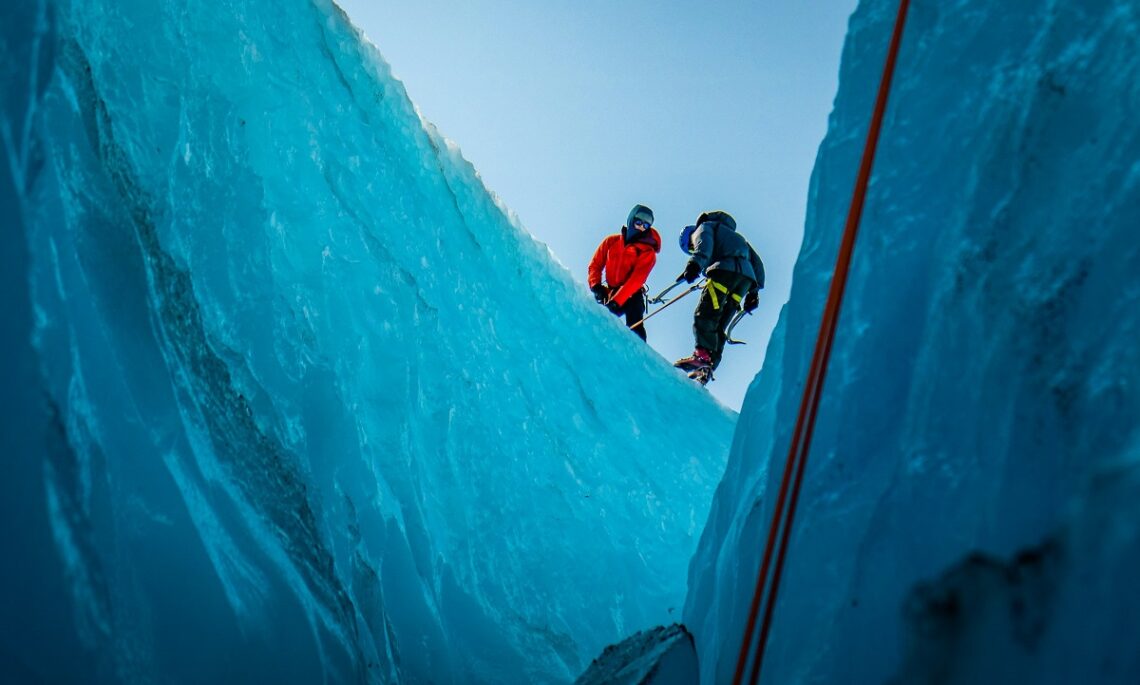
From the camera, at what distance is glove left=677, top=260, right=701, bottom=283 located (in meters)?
5.44

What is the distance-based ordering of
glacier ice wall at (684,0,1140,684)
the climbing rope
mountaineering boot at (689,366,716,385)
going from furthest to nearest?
1. mountaineering boot at (689,366,716,385)
2. the climbing rope
3. glacier ice wall at (684,0,1140,684)

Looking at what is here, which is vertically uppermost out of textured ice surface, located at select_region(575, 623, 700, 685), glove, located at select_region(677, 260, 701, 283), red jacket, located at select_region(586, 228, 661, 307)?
red jacket, located at select_region(586, 228, 661, 307)

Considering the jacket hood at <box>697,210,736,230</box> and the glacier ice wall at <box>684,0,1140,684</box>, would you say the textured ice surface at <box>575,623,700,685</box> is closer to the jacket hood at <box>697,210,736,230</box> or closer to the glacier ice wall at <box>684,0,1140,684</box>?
the glacier ice wall at <box>684,0,1140,684</box>

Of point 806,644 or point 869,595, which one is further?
point 806,644

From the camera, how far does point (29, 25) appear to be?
6.08ft

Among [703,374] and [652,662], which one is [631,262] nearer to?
[703,374]

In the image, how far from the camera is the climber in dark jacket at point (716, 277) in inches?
210

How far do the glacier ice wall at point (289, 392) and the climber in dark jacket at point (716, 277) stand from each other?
979 mm

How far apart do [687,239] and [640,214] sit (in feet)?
2.11

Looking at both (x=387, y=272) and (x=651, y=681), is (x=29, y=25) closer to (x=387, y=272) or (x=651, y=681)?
(x=387, y=272)

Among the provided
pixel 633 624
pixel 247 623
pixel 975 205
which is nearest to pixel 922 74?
pixel 975 205

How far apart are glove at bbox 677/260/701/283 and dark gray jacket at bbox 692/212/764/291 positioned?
5 centimetres

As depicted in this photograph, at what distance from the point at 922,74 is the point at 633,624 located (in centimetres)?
271

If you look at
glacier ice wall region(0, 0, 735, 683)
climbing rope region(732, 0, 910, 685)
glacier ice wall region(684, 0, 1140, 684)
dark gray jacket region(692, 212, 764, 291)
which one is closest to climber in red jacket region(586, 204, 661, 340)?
dark gray jacket region(692, 212, 764, 291)
